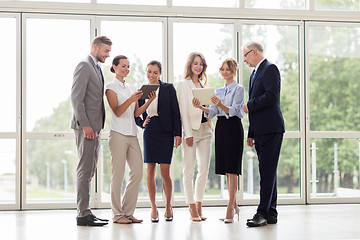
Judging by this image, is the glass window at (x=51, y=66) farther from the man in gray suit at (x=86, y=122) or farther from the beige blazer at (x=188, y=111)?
the beige blazer at (x=188, y=111)

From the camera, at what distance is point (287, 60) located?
255 inches

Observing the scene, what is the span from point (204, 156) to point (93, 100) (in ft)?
3.82

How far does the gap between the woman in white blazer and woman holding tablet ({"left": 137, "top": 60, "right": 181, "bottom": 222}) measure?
77 mm

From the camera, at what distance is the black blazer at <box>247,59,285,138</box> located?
4.57 m

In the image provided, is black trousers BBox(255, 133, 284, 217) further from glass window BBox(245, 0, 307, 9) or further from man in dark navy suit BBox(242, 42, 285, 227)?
glass window BBox(245, 0, 307, 9)

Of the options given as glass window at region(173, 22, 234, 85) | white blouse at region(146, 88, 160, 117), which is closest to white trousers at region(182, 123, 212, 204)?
white blouse at region(146, 88, 160, 117)

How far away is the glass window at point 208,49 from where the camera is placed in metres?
6.23

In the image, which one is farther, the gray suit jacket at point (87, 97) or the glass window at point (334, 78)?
the glass window at point (334, 78)

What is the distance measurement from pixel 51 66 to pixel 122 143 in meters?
1.90

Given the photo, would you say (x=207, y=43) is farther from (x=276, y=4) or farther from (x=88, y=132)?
(x=88, y=132)

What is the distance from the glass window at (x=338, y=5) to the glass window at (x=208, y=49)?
3.85ft

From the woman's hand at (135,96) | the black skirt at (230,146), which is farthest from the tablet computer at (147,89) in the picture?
the black skirt at (230,146)

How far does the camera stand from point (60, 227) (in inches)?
180

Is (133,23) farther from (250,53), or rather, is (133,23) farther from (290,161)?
(290,161)
